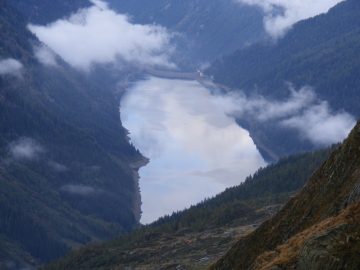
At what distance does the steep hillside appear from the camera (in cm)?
1700

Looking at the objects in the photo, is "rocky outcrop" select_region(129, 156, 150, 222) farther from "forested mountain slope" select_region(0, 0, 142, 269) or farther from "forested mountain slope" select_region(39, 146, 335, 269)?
"forested mountain slope" select_region(39, 146, 335, 269)

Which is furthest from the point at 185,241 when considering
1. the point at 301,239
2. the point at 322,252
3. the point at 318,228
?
the point at 322,252

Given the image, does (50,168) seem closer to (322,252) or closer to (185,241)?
(185,241)

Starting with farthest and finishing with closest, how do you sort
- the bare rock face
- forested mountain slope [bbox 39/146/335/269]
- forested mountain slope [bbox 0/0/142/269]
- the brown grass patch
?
forested mountain slope [bbox 0/0/142/269]
forested mountain slope [bbox 39/146/335/269]
the brown grass patch
the bare rock face

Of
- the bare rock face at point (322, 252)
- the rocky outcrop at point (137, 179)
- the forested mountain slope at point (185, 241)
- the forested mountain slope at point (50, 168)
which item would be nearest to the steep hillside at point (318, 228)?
the bare rock face at point (322, 252)

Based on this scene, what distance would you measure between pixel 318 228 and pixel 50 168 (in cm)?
13695

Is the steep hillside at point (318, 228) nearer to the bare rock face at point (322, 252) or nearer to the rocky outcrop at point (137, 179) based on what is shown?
the bare rock face at point (322, 252)

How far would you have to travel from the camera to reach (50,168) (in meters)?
153

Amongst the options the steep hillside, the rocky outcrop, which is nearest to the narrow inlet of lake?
the rocky outcrop

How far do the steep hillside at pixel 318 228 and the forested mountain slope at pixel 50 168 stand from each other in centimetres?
7964

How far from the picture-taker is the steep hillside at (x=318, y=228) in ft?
55.8

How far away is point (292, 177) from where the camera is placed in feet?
337

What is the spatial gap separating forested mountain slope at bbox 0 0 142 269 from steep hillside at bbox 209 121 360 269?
79.6 m

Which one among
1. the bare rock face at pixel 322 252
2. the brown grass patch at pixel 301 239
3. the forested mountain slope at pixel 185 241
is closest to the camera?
the bare rock face at pixel 322 252
